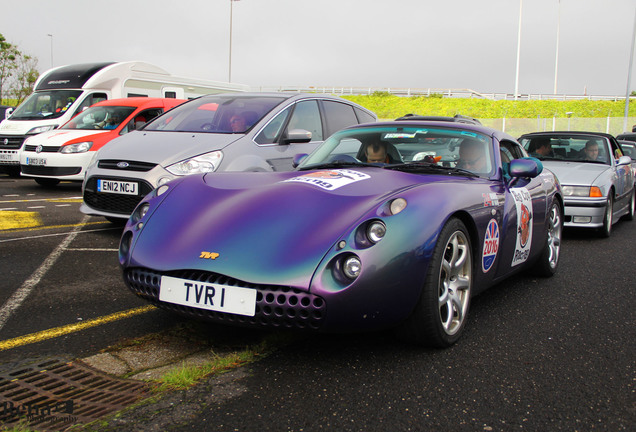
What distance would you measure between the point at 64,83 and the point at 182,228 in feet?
40.5

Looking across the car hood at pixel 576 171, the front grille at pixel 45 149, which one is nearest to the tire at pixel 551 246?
the car hood at pixel 576 171

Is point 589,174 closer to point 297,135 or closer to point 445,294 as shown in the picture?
point 297,135

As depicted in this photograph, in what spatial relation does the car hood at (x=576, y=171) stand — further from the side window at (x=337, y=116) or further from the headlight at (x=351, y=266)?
the headlight at (x=351, y=266)

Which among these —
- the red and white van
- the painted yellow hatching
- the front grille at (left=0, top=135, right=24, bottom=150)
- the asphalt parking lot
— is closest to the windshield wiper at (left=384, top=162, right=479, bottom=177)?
the asphalt parking lot

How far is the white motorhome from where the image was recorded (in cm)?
1331

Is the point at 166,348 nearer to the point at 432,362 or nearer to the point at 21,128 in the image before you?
the point at 432,362

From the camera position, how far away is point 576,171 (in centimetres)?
814

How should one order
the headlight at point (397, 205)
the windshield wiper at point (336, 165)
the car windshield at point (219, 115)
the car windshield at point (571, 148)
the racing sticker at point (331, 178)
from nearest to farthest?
the headlight at point (397, 205) → the racing sticker at point (331, 178) → the windshield wiper at point (336, 165) → the car windshield at point (219, 115) → the car windshield at point (571, 148)

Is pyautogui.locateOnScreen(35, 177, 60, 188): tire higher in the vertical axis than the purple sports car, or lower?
lower

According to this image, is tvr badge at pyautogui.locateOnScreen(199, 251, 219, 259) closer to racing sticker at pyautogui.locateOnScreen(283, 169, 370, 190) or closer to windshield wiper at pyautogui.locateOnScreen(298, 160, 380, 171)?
racing sticker at pyautogui.locateOnScreen(283, 169, 370, 190)

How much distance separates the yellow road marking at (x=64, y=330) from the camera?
3158mm

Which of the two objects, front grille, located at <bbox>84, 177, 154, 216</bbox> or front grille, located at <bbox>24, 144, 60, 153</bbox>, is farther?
front grille, located at <bbox>24, 144, 60, 153</bbox>

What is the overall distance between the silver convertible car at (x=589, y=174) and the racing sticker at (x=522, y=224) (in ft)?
11.1

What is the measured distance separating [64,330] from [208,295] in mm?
1118
